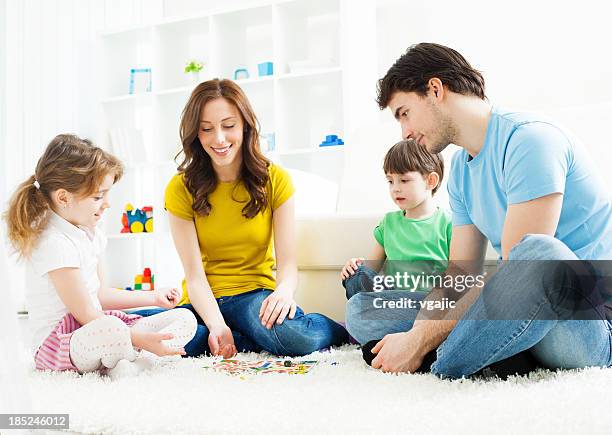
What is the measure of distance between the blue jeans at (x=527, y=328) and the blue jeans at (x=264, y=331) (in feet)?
1.55

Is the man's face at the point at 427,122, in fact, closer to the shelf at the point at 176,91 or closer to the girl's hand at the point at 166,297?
the girl's hand at the point at 166,297

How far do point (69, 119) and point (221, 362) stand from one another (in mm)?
3123

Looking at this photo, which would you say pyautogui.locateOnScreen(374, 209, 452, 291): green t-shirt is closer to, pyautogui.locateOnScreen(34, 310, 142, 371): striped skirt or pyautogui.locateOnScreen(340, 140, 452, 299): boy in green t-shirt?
pyautogui.locateOnScreen(340, 140, 452, 299): boy in green t-shirt

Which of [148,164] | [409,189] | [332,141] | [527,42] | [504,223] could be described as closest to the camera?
[504,223]

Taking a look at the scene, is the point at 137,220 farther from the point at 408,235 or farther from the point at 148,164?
the point at 408,235

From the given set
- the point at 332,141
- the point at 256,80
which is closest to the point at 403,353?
the point at 332,141

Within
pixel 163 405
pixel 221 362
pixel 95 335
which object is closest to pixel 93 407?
pixel 163 405

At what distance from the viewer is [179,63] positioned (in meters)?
4.16

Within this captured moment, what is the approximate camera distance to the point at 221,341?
5.00 ft

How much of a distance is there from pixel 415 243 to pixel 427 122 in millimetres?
475

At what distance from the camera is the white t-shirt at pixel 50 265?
1.40 m

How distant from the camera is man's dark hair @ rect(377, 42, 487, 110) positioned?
1.26 m

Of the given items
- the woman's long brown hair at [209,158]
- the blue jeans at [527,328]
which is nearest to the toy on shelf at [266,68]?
the woman's long brown hair at [209,158]

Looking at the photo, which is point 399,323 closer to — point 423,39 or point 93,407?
point 93,407
